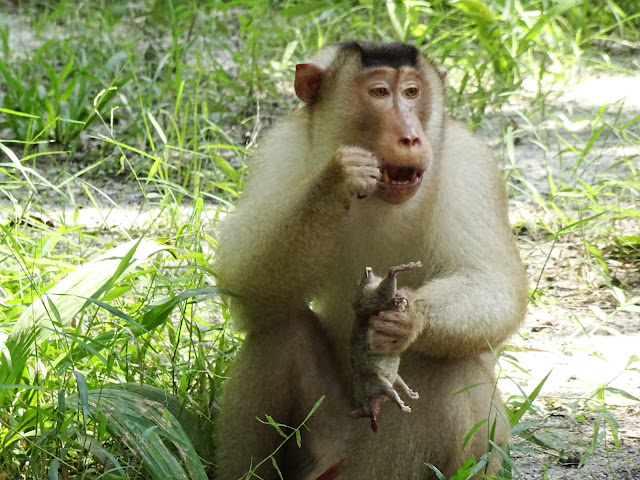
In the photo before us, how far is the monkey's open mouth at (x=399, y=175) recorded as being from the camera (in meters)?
3.92

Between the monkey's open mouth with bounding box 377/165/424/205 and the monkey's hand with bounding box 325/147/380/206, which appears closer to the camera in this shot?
the monkey's hand with bounding box 325/147/380/206

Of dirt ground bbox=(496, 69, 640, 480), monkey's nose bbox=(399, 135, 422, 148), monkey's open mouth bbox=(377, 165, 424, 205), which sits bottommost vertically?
dirt ground bbox=(496, 69, 640, 480)

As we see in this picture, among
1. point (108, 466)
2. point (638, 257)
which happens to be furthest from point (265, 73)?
point (108, 466)

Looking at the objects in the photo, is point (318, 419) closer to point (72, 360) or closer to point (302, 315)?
point (302, 315)

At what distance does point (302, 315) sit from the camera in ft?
14.3

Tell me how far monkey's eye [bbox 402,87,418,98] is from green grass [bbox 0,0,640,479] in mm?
1088

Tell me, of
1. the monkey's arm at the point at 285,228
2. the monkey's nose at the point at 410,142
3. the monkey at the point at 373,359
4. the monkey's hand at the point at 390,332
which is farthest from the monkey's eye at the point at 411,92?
the monkey's hand at the point at 390,332

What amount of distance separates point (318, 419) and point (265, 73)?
4.79m

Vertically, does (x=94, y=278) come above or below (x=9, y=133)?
above

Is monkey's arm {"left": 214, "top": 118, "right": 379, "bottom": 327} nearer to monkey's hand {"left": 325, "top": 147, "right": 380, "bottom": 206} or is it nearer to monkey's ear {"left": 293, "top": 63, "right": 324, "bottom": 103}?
monkey's hand {"left": 325, "top": 147, "right": 380, "bottom": 206}

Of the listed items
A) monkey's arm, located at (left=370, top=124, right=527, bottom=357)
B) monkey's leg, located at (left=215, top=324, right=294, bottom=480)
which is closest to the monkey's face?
monkey's arm, located at (left=370, top=124, right=527, bottom=357)

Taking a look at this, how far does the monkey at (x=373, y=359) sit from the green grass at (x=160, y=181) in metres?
0.40

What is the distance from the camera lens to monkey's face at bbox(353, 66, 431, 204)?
387 cm

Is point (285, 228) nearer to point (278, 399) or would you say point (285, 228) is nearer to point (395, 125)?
point (395, 125)
